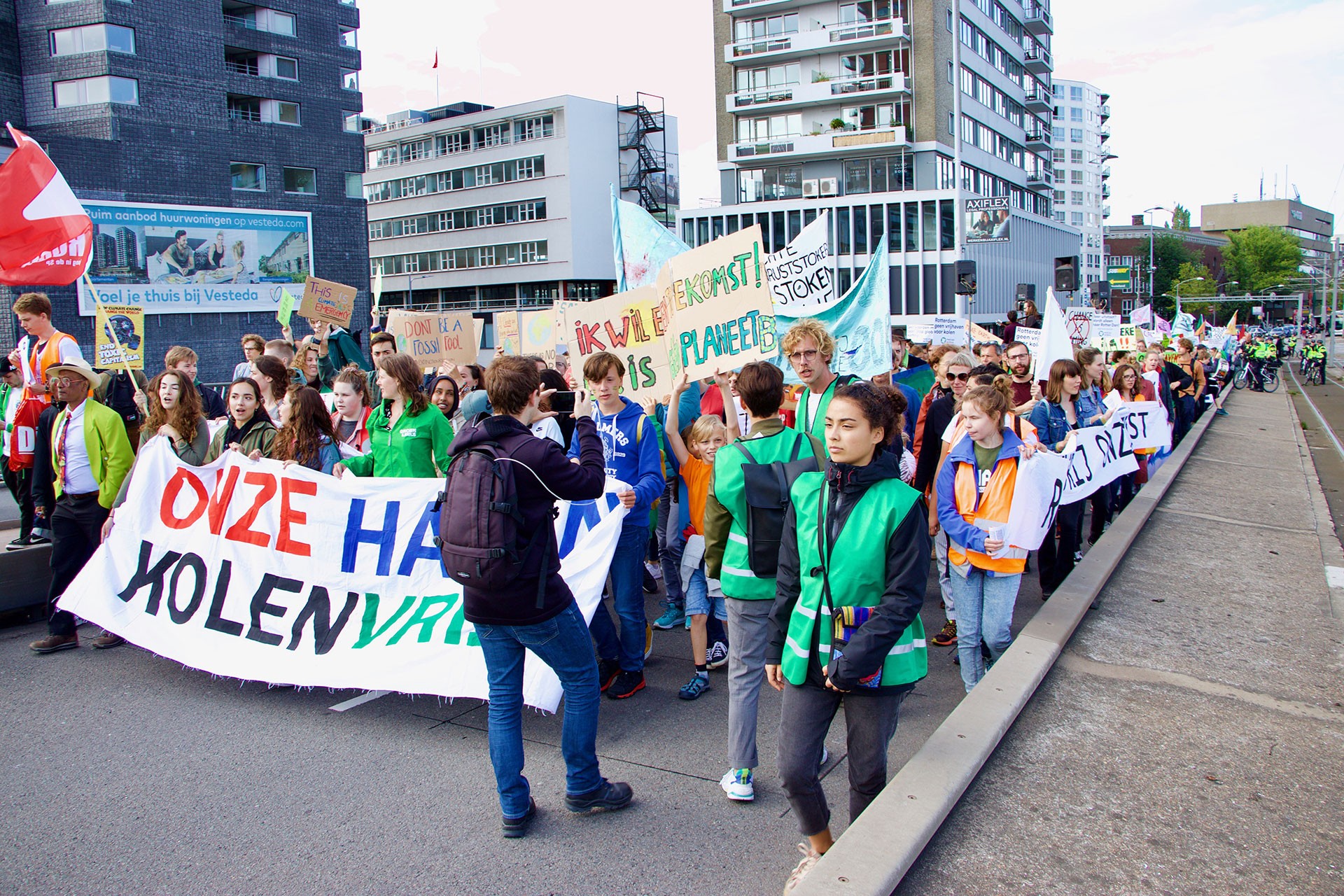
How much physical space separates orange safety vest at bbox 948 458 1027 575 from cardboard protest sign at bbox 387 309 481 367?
843 centimetres

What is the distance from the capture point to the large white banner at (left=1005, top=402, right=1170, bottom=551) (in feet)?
15.8

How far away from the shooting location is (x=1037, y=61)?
71500 mm

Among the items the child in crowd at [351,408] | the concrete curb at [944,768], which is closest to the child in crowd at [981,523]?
the concrete curb at [944,768]

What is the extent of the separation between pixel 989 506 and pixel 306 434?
158 inches

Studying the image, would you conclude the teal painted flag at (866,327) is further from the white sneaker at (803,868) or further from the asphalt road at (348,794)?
the white sneaker at (803,868)

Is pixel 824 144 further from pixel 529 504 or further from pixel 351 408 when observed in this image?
pixel 529 504

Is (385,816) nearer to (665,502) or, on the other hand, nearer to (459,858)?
(459,858)

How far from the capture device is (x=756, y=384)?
402 centimetres

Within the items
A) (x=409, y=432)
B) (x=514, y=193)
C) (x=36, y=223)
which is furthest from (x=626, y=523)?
(x=514, y=193)

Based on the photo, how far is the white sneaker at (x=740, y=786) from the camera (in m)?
3.97

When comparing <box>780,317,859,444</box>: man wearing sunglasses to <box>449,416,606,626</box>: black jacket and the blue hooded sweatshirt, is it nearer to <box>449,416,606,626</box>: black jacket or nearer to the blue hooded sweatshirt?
the blue hooded sweatshirt

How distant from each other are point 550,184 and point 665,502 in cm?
6562

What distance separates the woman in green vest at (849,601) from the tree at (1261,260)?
138m

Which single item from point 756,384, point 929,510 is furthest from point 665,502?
point 756,384
